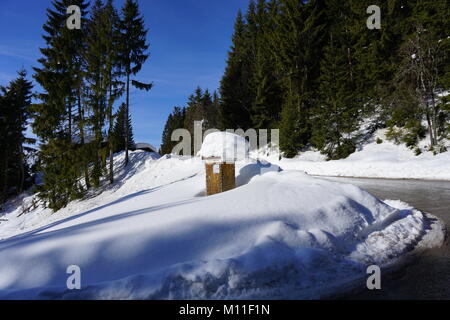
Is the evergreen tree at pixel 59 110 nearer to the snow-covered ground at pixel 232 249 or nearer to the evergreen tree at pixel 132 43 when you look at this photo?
the evergreen tree at pixel 132 43

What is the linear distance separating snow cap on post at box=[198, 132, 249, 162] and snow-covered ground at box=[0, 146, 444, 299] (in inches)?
90.8

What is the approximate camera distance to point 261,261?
2520 millimetres

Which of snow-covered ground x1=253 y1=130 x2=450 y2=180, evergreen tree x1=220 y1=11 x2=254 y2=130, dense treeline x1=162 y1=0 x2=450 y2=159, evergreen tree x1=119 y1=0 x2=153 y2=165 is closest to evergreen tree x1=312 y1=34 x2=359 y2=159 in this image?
dense treeline x1=162 y1=0 x2=450 y2=159

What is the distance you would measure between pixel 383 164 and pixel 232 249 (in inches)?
576

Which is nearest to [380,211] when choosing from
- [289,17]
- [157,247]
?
[157,247]

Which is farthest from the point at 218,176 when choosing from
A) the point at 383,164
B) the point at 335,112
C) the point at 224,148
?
the point at 335,112

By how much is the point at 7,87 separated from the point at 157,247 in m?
29.1

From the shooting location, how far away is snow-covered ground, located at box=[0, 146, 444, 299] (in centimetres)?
224

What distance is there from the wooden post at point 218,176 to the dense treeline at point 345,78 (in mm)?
15046

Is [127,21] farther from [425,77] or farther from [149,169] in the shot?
[425,77]

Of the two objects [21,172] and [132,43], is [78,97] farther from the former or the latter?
[21,172]

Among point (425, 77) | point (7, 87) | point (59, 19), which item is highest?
point (59, 19)

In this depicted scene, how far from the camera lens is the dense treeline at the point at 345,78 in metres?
16.2

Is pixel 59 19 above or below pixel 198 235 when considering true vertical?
above
